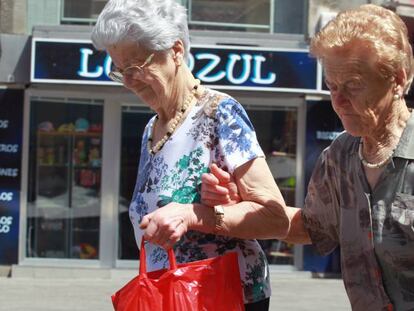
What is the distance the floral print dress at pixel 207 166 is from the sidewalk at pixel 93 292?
22.2 ft

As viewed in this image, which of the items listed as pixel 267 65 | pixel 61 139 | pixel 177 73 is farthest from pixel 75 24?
pixel 177 73

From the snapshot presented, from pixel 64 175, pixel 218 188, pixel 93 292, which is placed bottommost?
pixel 93 292

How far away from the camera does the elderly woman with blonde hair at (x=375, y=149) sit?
7.27 ft

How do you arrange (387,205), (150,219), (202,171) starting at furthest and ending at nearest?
1. (202,171)
2. (150,219)
3. (387,205)

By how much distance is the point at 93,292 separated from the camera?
1041 centimetres

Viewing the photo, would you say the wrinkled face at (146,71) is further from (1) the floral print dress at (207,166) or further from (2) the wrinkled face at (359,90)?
(2) the wrinkled face at (359,90)

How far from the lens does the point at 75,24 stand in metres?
11.7

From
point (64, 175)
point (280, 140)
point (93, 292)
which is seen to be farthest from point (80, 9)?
point (93, 292)

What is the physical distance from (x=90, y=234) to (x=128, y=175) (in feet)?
3.07

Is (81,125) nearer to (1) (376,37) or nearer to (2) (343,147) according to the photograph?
(2) (343,147)

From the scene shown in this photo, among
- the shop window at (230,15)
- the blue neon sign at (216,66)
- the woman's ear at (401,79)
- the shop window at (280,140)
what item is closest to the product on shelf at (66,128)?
the blue neon sign at (216,66)

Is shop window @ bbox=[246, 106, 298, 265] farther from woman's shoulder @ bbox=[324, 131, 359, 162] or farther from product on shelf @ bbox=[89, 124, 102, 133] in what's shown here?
woman's shoulder @ bbox=[324, 131, 359, 162]

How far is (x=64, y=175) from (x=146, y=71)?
9.47 metres

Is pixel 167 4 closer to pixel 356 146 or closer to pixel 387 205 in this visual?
pixel 356 146
